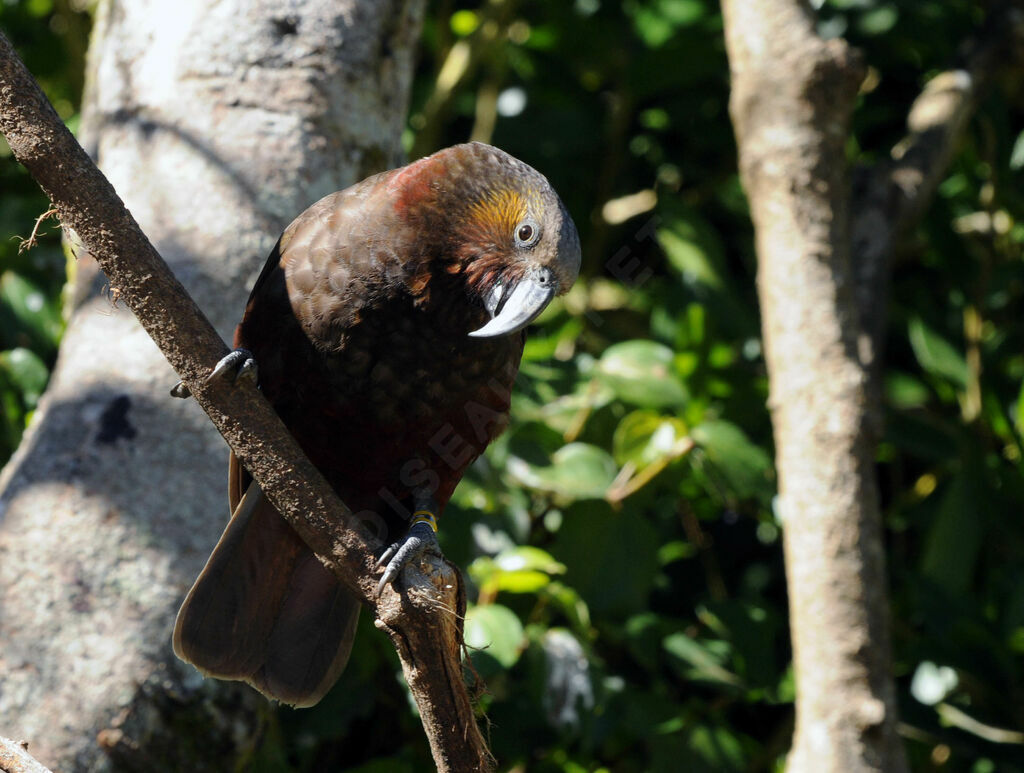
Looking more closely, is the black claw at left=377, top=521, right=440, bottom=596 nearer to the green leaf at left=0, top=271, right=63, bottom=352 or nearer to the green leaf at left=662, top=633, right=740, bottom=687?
the green leaf at left=662, top=633, right=740, bottom=687

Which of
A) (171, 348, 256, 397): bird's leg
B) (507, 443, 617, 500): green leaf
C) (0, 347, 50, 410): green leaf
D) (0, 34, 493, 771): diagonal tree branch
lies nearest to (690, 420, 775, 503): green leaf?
(507, 443, 617, 500): green leaf

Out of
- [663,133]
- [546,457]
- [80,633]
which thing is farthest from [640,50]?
[80,633]

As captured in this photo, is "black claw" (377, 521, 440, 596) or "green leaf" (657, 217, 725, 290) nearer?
"black claw" (377, 521, 440, 596)

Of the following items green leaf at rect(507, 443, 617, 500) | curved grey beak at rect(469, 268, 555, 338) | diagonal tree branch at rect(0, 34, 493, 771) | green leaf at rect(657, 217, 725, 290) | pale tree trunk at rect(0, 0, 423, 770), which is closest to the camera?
diagonal tree branch at rect(0, 34, 493, 771)

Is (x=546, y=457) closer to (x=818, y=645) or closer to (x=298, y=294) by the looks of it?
(x=818, y=645)

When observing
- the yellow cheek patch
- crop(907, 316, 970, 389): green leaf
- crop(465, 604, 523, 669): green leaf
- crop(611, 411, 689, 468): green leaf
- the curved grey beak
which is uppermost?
the yellow cheek patch

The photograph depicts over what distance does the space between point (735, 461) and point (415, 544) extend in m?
1.13

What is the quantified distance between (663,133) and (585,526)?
151 centimetres

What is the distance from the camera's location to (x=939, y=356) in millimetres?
2795

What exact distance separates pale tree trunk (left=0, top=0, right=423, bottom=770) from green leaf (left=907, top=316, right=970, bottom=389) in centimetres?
147

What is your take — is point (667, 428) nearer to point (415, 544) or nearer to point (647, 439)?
point (647, 439)

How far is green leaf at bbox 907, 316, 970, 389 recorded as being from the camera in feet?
9.16

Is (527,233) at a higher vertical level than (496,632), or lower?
higher

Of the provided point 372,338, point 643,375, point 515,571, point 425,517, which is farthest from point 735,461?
point 372,338
